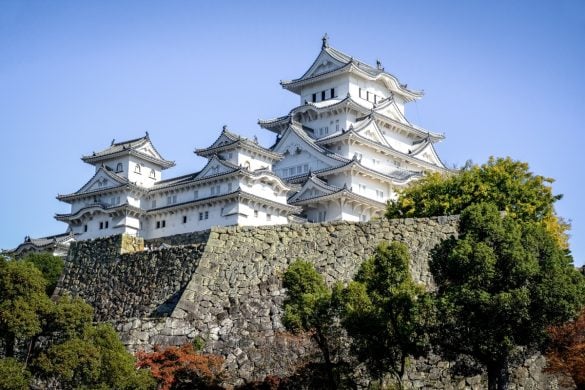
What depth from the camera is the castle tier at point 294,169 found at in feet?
197

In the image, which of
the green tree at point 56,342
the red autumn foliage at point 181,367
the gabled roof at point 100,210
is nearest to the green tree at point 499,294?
the red autumn foliage at point 181,367

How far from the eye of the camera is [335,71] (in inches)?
2694

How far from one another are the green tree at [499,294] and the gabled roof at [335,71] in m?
45.4

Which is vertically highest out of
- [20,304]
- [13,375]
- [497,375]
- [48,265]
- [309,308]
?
[48,265]

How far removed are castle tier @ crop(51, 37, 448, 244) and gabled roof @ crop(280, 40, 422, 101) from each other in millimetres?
86

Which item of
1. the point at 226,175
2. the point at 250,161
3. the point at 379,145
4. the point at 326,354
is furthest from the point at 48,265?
the point at 379,145

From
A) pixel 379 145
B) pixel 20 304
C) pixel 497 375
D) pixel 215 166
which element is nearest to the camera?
A: pixel 497 375

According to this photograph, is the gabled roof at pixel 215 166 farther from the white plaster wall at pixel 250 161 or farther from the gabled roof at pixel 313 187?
the gabled roof at pixel 313 187

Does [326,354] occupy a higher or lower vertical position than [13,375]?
higher

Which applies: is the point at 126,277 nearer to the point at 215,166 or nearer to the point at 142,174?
the point at 215,166

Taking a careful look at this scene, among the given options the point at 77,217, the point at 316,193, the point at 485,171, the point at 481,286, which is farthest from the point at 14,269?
the point at 77,217

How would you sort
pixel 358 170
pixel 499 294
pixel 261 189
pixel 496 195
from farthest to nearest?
pixel 358 170 < pixel 261 189 < pixel 496 195 < pixel 499 294

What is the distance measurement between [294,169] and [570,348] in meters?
42.1

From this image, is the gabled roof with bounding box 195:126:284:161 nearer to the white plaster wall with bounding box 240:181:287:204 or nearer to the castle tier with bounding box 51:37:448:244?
the castle tier with bounding box 51:37:448:244
